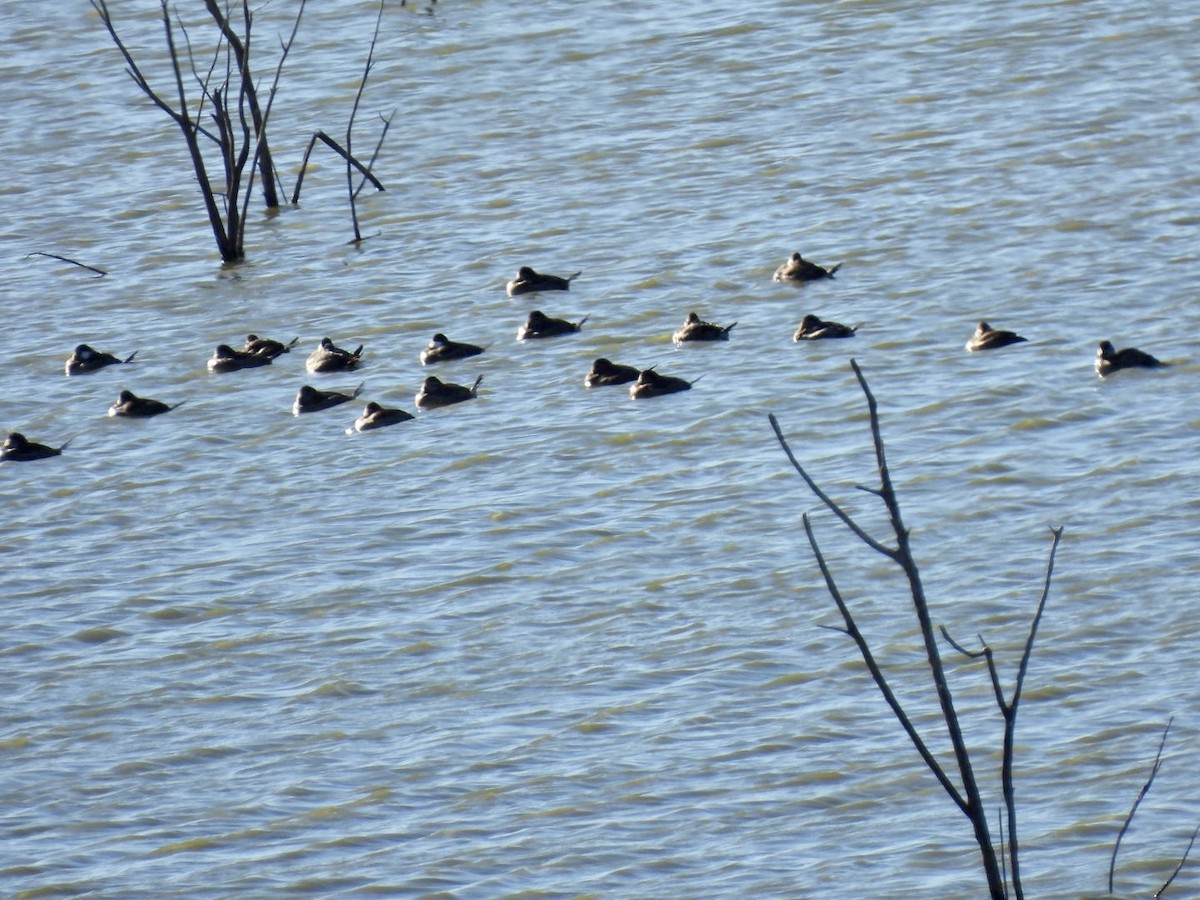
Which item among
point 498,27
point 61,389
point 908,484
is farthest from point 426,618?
point 498,27

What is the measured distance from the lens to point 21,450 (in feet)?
39.9

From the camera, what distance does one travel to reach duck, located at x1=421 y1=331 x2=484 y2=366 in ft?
42.2

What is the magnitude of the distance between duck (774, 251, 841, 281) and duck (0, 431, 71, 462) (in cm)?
441

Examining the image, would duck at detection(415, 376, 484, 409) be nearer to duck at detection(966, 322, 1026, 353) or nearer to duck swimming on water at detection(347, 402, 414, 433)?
duck swimming on water at detection(347, 402, 414, 433)

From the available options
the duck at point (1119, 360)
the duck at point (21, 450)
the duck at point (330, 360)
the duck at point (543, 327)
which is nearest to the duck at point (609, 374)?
the duck at point (543, 327)

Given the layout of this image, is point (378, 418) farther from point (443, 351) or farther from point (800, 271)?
point (800, 271)

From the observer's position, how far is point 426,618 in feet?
30.8

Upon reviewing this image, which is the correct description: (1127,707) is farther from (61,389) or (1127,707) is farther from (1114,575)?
(61,389)

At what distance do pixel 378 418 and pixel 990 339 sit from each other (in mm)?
3251

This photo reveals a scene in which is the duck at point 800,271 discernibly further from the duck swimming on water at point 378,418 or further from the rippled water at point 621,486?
the duck swimming on water at point 378,418

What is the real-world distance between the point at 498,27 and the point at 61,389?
349 inches

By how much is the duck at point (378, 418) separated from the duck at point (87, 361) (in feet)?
7.73

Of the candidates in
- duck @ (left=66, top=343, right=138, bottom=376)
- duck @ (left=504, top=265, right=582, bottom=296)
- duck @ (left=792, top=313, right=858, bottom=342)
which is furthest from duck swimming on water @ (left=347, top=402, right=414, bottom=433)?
duck @ (left=66, top=343, right=138, bottom=376)

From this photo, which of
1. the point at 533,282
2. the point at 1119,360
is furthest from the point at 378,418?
the point at 1119,360
